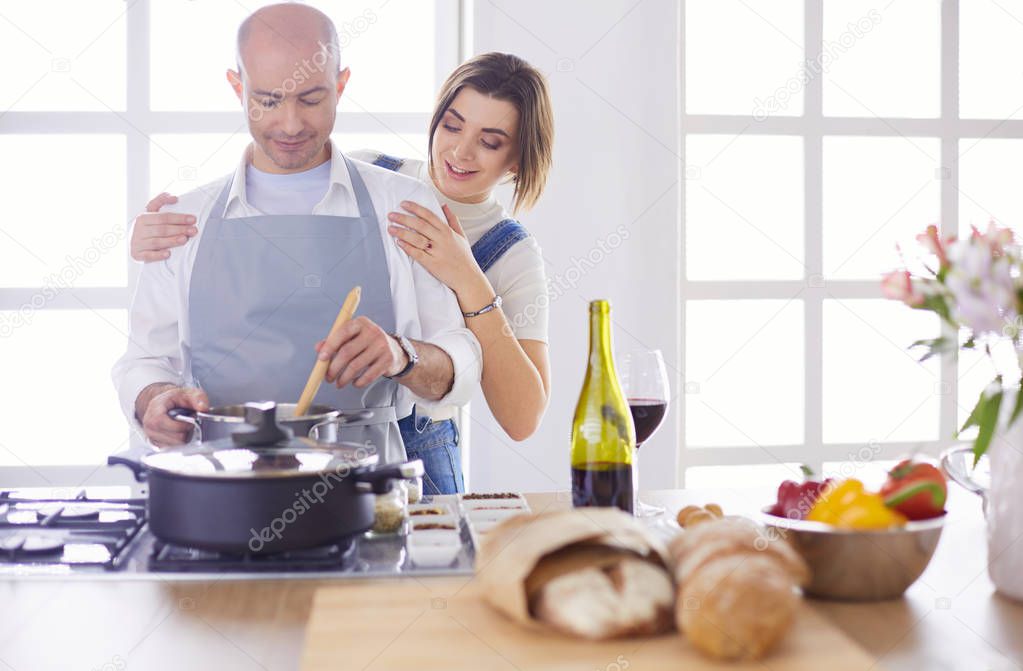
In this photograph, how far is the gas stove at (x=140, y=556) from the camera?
3.63 ft

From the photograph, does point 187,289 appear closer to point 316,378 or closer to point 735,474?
point 316,378

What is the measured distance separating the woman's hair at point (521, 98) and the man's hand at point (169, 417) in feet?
3.24

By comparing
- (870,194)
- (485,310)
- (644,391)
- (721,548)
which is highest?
(870,194)

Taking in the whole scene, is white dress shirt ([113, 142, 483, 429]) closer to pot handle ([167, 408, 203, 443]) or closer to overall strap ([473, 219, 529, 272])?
overall strap ([473, 219, 529, 272])

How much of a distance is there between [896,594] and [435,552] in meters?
0.51

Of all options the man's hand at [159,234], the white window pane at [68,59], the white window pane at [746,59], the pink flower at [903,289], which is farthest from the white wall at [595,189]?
the pink flower at [903,289]

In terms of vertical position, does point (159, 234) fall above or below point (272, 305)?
above

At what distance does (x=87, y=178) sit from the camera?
10.7 feet

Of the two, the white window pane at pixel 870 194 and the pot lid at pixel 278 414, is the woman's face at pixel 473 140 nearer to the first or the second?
the pot lid at pixel 278 414

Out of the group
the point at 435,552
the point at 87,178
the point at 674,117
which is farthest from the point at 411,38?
the point at 435,552

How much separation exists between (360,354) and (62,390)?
92.0 inches

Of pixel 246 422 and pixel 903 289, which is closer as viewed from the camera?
pixel 903 289

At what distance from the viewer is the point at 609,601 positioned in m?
0.86

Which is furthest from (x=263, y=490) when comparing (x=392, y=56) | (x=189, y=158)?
(x=392, y=56)
